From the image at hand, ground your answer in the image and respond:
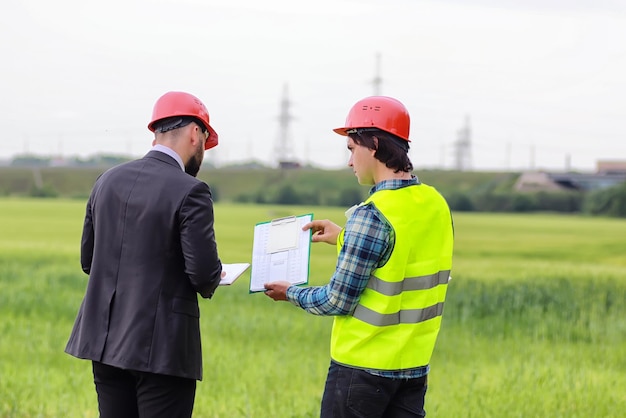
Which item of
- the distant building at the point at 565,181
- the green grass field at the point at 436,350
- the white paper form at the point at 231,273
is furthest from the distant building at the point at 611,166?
the white paper form at the point at 231,273

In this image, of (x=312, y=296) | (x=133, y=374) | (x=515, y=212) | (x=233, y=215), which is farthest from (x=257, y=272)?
(x=515, y=212)

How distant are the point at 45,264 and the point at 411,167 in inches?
699

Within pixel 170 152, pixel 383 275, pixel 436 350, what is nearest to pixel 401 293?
pixel 383 275

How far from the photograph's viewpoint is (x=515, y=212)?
6481 centimetres

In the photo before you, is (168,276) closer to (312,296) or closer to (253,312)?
(312,296)

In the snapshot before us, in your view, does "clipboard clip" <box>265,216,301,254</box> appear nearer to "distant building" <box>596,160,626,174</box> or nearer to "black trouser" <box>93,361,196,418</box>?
"black trouser" <box>93,361,196,418</box>

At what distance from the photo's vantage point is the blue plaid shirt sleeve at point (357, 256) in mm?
3143

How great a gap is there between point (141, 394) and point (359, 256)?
48.3 inches

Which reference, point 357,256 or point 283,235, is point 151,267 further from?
point 357,256

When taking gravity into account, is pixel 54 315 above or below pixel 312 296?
below

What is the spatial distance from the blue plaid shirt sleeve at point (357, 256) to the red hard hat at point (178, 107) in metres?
0.91

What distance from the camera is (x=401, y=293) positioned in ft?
10.6

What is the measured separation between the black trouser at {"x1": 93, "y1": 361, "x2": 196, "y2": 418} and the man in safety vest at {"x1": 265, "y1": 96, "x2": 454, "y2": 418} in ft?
2.28

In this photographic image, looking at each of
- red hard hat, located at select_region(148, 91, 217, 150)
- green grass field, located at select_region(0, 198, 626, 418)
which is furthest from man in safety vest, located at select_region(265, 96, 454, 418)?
green grass field, located at select_region(0, 198, 626, 418)
